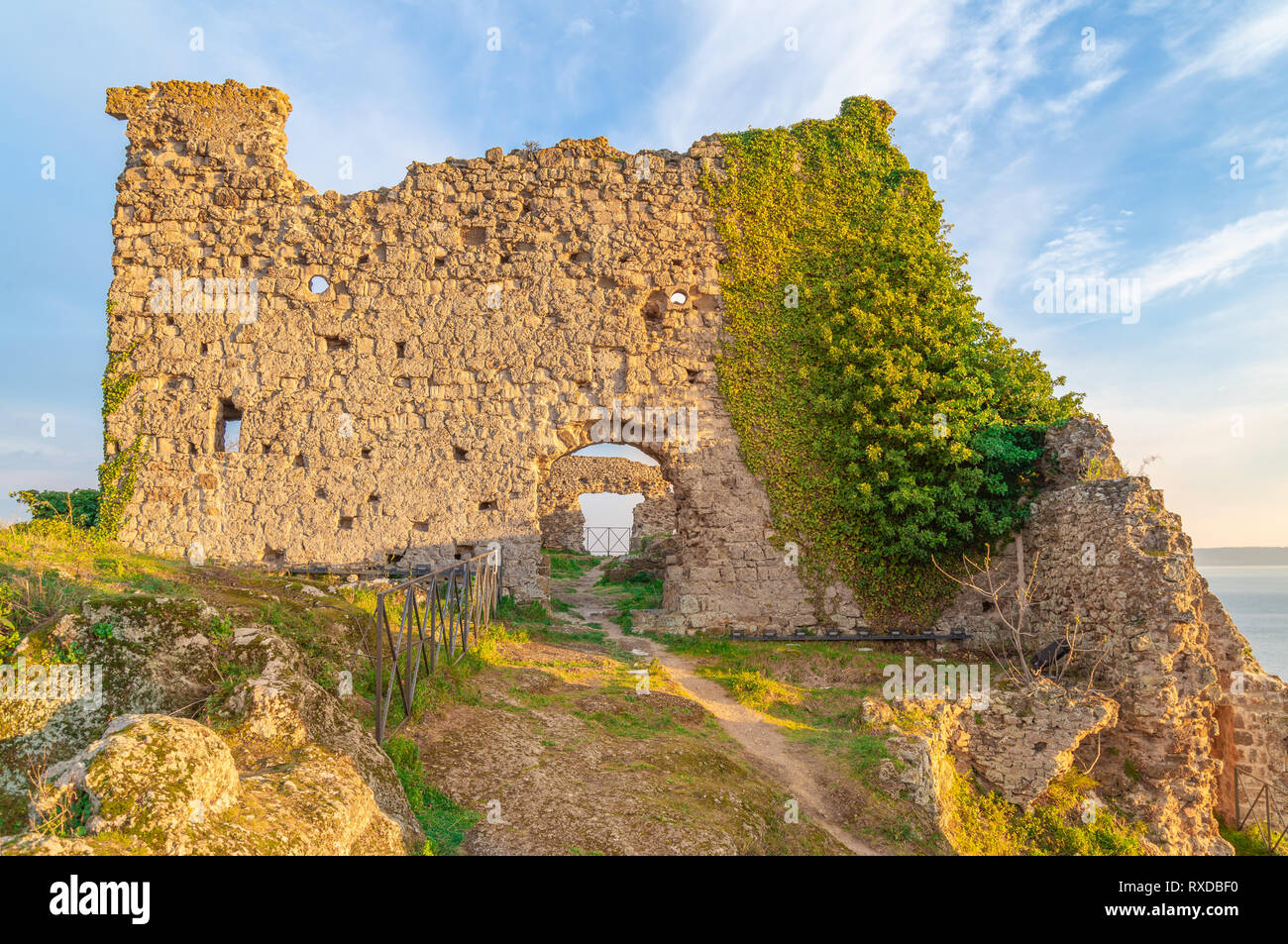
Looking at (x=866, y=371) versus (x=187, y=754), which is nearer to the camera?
(x=187, y=754)

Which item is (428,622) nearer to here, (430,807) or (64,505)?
(430,807)

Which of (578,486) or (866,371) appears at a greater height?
(866,371)

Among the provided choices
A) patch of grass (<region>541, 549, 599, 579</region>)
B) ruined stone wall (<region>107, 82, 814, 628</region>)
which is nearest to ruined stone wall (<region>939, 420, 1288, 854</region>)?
ruined stone wall (<region>107, 82, 814, 628</region>)

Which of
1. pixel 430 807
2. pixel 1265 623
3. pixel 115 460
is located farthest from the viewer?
pixel 1265 623

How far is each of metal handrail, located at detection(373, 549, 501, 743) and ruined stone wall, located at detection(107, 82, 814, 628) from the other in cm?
191

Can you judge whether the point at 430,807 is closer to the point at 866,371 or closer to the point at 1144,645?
the point at 1144,645

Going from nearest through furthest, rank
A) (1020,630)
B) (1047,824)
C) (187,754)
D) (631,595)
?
(187,754) → (1047,824) → (1020,630) → (631,595)

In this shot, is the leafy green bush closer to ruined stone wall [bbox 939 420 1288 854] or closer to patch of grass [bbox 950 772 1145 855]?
patch of grass [bbox 950 772 1145 855]

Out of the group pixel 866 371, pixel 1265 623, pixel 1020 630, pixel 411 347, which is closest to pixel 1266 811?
pixel 1020 630

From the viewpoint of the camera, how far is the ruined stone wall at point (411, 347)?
12.3 meters

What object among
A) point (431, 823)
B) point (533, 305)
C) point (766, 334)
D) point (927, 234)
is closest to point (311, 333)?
point (533, 305)

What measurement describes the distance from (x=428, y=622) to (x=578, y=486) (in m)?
18.3

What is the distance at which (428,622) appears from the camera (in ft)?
24.3

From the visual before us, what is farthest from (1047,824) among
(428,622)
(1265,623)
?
(1265,623)
